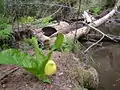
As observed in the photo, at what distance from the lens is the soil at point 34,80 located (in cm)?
407

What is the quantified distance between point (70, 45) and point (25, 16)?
162cm

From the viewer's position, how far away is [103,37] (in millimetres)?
7941

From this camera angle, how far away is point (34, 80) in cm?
420

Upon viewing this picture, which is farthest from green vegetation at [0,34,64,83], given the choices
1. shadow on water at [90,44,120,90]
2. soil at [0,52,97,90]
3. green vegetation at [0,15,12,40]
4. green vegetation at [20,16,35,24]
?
green vegetation at [20,16,35,24]

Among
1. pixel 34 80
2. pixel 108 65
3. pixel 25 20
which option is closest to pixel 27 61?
pixel 34 80

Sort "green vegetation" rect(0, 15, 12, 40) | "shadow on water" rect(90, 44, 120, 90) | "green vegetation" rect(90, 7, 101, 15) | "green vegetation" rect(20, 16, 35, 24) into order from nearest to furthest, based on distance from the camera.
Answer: "green vegetation" rect(0, 15, 12, 40) < "shadow on water" rect(90, 44, 120, 90) < "green vegetation" rect(20, 16, 35, 24) < "green vegetation" rect(90, 7, 101, 15)

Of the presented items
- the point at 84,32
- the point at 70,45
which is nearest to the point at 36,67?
the point at 70,45

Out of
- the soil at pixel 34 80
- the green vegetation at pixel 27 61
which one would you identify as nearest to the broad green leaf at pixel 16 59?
the green vegetation at pixel 27 61

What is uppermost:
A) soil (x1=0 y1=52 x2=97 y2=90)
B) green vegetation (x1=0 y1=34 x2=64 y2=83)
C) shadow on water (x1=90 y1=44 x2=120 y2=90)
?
green vegetation (x1=0 y1=34 x2=64 y2=83)

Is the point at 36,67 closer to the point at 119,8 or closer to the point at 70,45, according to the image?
the point at 70,45

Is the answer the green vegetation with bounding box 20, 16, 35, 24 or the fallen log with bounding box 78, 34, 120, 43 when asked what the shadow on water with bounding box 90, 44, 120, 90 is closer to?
the fallen log with bounding box 78, 34, 120, 43

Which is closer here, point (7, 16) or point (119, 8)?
point (7, 16)

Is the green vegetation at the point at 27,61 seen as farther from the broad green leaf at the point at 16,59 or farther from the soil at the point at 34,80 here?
the soil at the point at 34,80

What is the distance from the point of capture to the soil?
407 centimetres
